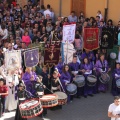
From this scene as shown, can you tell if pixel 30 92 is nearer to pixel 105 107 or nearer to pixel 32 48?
pixel 32 48

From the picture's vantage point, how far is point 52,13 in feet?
66.5

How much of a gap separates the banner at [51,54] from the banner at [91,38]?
2.08 meters

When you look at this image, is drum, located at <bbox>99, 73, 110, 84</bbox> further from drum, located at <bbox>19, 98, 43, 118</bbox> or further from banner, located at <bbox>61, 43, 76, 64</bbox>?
drum, located at <bbox>19, 98, 43, 118</bbox>

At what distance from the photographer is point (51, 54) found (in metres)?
13.2

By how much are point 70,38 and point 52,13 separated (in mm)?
6008

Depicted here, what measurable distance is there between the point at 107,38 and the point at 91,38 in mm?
739

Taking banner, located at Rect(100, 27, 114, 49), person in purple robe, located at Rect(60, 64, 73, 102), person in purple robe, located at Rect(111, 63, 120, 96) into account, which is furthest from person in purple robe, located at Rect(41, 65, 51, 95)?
banner, located at Rect(100, 27, 114, 49)

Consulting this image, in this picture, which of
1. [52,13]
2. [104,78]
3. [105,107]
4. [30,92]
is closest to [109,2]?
[52,13]

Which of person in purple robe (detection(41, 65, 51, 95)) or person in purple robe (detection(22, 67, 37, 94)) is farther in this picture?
person in purple robe (detection(41, 65, 51, 95))

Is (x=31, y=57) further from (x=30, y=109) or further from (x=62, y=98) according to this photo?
(x=30, y=109)

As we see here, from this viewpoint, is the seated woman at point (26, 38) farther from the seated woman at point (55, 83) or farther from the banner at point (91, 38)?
the seated woman at point (55, 83)

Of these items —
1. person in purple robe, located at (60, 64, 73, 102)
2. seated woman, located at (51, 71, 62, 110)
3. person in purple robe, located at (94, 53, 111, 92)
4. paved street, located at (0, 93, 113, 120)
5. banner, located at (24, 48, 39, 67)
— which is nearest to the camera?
paved street, located at (0, 93, 113, 120)

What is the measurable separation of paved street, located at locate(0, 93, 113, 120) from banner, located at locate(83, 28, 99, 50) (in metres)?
2.24

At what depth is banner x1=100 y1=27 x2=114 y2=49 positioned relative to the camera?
1534 centimetres
